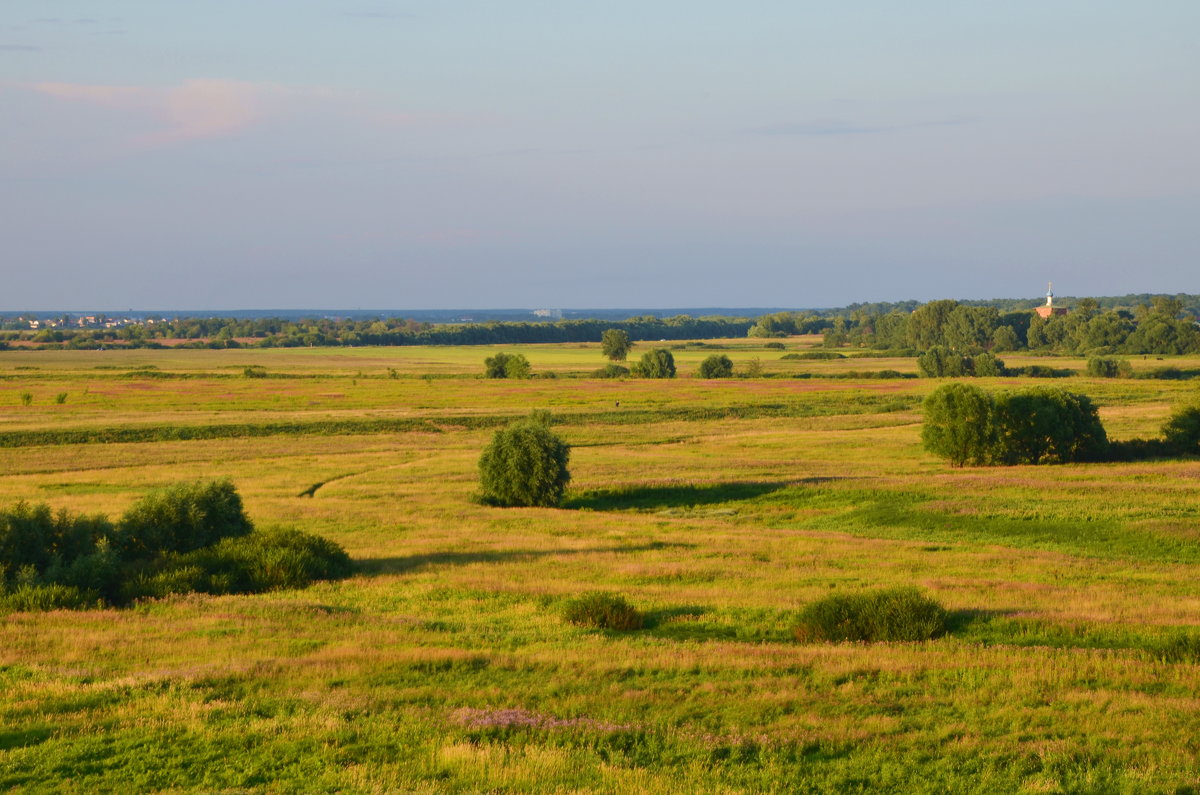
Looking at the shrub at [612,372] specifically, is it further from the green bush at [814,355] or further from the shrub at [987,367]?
the shrub at [987,367]

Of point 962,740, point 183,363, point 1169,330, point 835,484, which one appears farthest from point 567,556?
point 1169,330

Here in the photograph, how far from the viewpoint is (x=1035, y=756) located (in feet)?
37.0

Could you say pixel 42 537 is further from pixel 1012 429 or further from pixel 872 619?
pixel 1012 429

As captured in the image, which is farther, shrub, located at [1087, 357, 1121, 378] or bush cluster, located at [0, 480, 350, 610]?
shrub, located at [1087, 357, 1121, 378]

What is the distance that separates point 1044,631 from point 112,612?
16.2 meters

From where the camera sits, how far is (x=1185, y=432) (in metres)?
59.3

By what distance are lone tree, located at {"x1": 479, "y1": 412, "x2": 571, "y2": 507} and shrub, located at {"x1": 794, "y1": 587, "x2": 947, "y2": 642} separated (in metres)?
27.7

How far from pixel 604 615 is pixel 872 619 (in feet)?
14.7

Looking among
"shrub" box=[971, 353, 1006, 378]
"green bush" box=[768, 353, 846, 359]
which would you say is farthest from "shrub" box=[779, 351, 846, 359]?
"shrub" box=[971, 353, 1006, 378]


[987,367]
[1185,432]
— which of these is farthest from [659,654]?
[987,367]

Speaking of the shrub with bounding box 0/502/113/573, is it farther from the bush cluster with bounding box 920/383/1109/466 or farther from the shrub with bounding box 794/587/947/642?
the bush cluster with bounding box 920/383/1109/466

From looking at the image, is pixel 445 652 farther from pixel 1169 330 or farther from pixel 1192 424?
pixel 1169 330

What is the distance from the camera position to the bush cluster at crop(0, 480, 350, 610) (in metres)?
21.4

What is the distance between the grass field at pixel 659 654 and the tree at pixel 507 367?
301 feet
